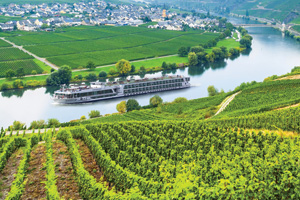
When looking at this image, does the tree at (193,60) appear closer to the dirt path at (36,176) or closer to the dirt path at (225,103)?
the dirt path at (225,103)

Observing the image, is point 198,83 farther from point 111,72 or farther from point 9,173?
point 9,173

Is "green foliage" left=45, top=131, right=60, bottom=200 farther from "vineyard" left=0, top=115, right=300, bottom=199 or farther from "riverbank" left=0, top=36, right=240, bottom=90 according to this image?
"riverbank" left=0, top=36, right=240, bottom=90

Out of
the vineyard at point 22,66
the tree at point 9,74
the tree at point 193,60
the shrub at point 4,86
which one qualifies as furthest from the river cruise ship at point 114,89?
the tree at point 193,60

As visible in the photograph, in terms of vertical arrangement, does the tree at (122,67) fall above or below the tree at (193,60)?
below

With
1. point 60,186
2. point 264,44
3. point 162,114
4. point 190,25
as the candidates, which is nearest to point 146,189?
point 60,186

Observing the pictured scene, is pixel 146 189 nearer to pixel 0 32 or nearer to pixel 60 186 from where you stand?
pixel 60 186

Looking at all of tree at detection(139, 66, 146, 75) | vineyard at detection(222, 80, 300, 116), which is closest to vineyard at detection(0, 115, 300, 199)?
vineyard at detection(222, 80, 300, 116)

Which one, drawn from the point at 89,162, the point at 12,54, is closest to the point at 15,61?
the point at 12,54
